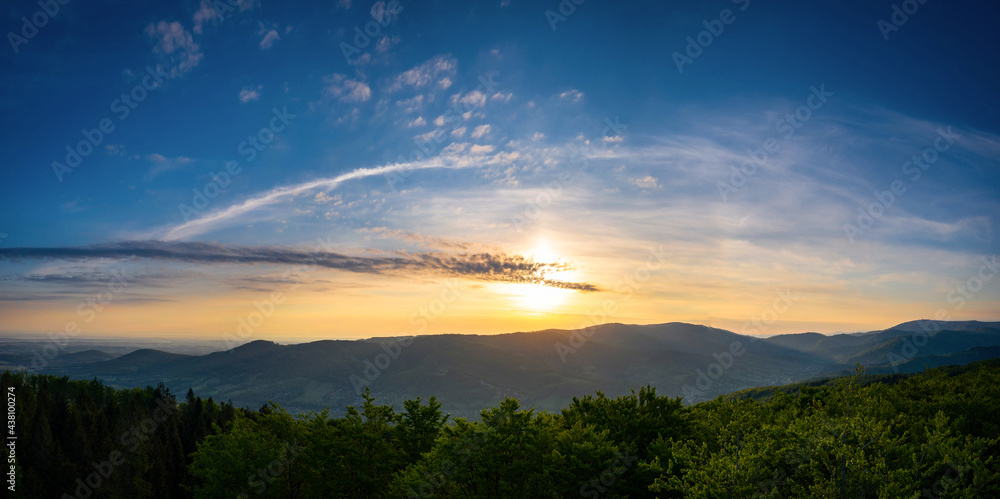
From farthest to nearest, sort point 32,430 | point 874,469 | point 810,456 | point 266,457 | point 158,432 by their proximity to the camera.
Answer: point 158,432
point 32,430
point 266,457
point 810,456
point 874,469

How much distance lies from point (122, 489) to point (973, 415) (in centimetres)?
10481

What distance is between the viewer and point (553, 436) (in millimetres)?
42031

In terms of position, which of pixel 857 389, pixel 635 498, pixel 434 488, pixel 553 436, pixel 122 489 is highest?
pixel 857 389

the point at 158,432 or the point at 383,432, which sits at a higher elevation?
the point at 383,432

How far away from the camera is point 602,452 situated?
125 feet

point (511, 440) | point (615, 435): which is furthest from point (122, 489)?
point (615, 435)

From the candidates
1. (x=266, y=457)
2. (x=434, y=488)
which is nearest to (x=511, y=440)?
(x=434, y=488)

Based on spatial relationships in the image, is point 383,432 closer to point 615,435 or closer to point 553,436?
point 553,436

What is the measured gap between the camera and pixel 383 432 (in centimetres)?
4931

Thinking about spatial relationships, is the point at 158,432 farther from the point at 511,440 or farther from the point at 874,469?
the point at 874,469

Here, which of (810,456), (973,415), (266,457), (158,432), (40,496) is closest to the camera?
(810,456)

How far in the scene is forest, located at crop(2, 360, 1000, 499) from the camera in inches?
1113

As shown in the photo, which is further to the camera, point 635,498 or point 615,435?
point 615,435

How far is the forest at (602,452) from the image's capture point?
2828cm
